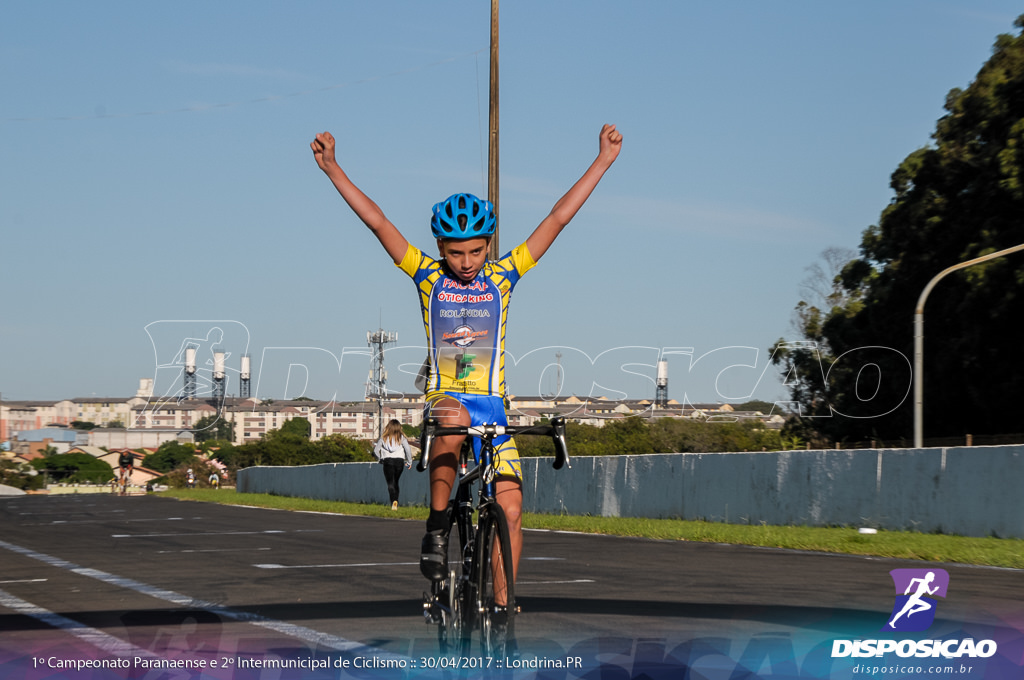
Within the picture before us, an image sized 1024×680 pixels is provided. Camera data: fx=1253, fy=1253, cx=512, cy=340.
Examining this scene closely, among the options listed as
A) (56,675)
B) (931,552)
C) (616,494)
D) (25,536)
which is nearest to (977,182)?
(616,494)

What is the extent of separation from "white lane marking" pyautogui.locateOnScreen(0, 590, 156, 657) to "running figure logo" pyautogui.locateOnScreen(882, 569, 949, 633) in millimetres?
3837

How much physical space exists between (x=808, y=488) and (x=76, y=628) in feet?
45.0

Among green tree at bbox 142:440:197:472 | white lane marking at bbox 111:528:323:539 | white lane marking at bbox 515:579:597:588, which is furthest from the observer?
green tree at bbox 142:440:197:472

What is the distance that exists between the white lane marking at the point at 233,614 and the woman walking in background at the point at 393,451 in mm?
12629

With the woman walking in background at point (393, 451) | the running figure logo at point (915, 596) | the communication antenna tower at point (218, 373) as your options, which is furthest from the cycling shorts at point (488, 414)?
the communication antenna tower at point (218, 373)

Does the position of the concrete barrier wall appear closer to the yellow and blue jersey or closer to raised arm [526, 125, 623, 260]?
raised arm [526, 125, 623, 260]

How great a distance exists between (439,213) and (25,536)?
1190 centimetres

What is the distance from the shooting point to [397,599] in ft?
26.6

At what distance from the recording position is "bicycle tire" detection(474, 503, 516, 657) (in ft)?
16.8

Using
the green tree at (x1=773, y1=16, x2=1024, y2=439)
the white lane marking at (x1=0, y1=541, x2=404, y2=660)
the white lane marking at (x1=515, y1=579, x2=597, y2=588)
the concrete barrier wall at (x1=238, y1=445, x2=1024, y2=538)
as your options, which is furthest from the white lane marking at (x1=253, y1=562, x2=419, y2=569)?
the green tree at (x1=773, y1=16, x2=1024, y2=439)

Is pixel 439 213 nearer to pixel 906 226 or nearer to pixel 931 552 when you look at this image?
pixel 931 552

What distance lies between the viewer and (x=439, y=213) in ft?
19.1

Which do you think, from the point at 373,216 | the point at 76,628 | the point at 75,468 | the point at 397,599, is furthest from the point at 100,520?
the point at 75,468

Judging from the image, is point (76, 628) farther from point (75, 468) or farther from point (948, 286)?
point (75, 468)
